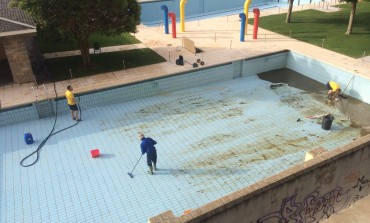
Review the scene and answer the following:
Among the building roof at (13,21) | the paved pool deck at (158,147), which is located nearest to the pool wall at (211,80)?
the paved pool deck at (158,147)

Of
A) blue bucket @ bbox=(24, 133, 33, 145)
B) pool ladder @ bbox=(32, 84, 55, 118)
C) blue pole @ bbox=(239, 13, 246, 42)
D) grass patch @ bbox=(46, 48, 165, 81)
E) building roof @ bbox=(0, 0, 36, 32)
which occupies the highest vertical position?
building roof @ bbox=(0, 0, 36, 32)

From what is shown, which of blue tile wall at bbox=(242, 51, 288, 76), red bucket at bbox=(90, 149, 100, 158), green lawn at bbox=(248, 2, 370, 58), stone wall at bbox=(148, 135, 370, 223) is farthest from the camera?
green lawn at bbox=(248, 2, 370, 58)

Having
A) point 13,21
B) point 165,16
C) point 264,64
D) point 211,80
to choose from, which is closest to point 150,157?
point 211,80

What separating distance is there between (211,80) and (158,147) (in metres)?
6.99

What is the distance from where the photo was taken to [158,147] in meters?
13.2

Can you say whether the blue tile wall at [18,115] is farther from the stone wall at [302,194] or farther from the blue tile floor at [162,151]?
the stone wall at [302,194]

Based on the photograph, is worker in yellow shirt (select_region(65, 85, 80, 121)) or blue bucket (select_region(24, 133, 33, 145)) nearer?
blue bucket (select_region(24, 133, 33, 145))

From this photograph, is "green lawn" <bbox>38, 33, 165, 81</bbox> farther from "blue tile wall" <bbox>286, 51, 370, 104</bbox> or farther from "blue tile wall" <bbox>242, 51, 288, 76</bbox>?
"blue tile wall" <bbox>286, 51, 370, 104</bbox>

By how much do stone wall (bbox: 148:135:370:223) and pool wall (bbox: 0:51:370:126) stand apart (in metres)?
9.06

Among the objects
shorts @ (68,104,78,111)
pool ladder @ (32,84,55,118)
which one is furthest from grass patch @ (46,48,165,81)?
shorts @ (68,104,78,111)

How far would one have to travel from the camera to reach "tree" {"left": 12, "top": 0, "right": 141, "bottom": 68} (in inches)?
626

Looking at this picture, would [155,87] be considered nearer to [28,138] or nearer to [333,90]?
[28,138]

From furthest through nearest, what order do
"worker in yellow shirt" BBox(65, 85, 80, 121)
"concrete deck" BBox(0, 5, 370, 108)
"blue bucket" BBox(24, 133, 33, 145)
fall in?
"concrete deck" BBox(0, 5, 370, 108)
"worker in yellow shirt" BBox(65, 85, 80, 121)
"blue bucket" BBox(24, 133, 33, 145)

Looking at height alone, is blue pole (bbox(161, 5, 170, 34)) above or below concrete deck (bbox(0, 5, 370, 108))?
above
